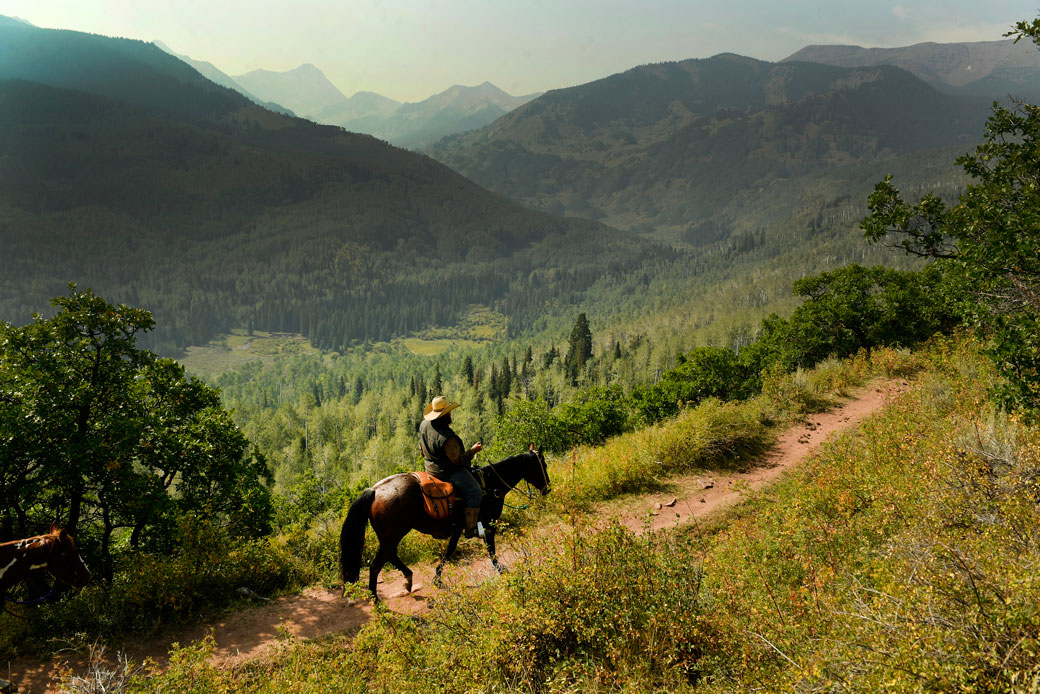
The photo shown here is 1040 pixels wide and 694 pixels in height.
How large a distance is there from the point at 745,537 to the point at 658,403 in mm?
15449

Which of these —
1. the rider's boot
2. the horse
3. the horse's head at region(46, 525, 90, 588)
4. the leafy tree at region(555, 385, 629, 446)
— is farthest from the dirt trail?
the leafy tree at region(555, 385, 629, 446)

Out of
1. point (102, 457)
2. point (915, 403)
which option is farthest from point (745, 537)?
point (102, 457)

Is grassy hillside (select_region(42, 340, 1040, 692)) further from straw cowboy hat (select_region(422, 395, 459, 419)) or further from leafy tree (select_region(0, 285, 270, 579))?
leafy tree (select_region(0, 285, 270, 579))

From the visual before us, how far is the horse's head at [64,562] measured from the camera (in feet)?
28.2

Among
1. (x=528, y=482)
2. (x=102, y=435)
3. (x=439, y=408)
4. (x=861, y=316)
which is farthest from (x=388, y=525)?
(x=861, y=316)

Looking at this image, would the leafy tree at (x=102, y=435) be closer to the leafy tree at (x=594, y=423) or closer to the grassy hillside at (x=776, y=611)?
the grassy hillside at (x=776, y=611)

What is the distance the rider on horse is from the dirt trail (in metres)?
1.17

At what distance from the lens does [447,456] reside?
387 inches

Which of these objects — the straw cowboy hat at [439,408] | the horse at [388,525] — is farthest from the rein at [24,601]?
the straw cowboy hat at [439,408]

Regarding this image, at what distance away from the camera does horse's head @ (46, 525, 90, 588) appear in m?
8.59

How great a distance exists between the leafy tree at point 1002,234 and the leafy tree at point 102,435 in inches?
717

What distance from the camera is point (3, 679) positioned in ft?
23.5

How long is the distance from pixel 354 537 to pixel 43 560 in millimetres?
5491

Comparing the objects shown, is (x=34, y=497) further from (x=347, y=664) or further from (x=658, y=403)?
(x=658, y=403)
